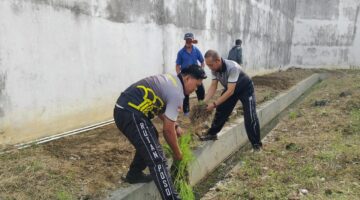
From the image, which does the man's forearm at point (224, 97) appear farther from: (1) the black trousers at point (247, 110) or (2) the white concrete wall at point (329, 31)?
(2) the white concrete wall at point (329, 31)

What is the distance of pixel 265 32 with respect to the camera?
55.5ft

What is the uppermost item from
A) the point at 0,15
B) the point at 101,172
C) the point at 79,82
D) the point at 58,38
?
the point at 0,15

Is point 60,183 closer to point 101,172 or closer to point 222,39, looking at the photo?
point 101,172

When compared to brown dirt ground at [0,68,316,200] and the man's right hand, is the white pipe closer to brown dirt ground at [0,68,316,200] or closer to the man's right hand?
brown dirt ground at [0,68,316,200]

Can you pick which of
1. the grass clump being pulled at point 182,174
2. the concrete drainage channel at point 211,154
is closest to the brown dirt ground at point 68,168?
the concrete drainage channel at point 211,154

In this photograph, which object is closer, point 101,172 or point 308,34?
point 101,172

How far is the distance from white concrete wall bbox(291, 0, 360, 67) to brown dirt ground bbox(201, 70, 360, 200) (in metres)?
16.5

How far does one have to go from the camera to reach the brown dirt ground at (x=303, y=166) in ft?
12.8

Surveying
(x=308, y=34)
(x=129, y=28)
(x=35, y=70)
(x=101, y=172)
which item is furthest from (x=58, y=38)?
(x=308, y=34)

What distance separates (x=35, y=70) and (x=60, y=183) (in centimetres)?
190

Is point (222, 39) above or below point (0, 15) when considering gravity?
below

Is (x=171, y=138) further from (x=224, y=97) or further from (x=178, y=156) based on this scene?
(x=224, y=97)

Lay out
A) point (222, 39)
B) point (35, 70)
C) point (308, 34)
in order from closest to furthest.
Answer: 1. point (35, 70)
2. point (222, 39)
3. point (308, 34)

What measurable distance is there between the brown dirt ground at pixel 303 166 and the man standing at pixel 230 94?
52 centimetres
